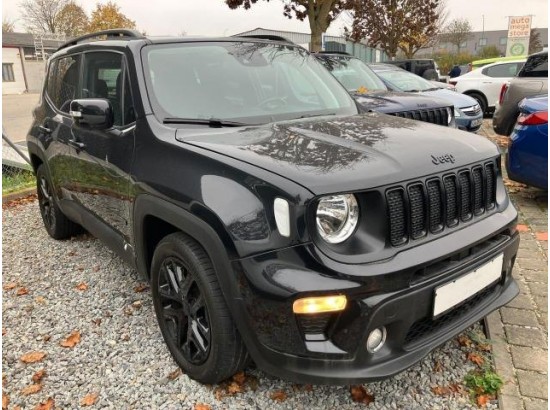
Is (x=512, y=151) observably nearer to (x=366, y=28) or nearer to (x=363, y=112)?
(x=363, y=112)

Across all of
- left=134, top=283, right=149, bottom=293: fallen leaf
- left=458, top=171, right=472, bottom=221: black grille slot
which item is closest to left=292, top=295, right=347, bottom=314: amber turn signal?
left=458, top=171, right=472, bottom=221: black grille slot

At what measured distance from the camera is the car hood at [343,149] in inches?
79.9

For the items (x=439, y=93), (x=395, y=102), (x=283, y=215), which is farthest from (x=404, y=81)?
(x=283, y=215)

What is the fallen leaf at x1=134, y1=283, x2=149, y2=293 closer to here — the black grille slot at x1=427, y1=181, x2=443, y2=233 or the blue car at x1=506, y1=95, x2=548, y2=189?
the black grille slot at x1=427, y1=181, x2=443, y2=233

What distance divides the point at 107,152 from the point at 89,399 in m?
1.43

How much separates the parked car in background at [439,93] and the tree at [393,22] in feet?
58.3

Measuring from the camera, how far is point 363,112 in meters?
3.39

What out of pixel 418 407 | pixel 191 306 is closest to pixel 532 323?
pixel 418 407

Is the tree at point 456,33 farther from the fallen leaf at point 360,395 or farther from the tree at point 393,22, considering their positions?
the fallen leaf at point 360,395

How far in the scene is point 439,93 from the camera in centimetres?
854

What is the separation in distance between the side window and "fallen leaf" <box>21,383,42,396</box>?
2.15 meters

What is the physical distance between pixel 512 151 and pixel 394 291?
148 inches

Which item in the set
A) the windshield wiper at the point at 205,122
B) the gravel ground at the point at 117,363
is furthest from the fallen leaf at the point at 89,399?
the windshield wiper at the point at 205,122

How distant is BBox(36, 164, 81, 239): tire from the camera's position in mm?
4559
